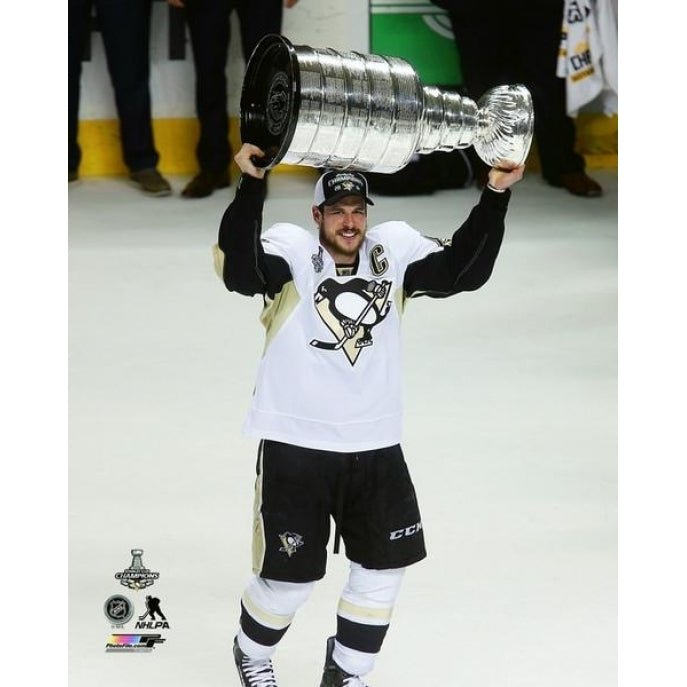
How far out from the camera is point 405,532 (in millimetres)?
3723

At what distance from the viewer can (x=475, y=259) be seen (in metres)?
3.65

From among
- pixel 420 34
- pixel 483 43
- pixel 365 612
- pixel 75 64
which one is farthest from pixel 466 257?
pixel 420 34

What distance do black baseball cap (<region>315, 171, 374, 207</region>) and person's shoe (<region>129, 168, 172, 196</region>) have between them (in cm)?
378

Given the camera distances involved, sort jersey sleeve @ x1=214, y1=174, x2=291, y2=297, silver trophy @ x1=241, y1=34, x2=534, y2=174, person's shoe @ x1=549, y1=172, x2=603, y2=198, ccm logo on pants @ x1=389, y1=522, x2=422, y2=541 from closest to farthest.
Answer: silver trophy @ x1=241, y1=34, x2=534, y2=174 → jersey sleeve @ x1=214, y1=174, x2=291, y2=297 → ccm logo on pants @ x1=389, y1=522, x2=422, y2=541 → person's shoe @ x1=549, y1=172, x2=603, y2=198

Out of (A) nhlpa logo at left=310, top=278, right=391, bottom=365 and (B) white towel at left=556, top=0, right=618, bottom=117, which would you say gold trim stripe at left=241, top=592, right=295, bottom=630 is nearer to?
(A) nhlpa logo at left=310, top=278, right=391, bottom=365


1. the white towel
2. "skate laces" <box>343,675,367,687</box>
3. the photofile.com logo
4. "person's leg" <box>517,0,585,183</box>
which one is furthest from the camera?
"person's leg" <box>517,0,585,183</box>

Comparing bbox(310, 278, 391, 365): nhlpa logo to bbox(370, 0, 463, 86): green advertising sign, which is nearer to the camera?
bbox(310, 278, 391, 365): nhlpa logo

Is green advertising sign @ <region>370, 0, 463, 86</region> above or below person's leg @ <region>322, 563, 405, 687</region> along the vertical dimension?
above

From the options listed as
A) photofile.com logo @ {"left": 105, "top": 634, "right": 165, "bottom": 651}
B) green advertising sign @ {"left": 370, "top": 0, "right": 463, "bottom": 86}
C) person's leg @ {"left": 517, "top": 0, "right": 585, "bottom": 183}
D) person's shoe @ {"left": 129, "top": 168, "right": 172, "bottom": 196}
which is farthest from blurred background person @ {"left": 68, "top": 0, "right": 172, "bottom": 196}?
photofile.com logo @ {"left": 105, "top": 634, "right": 165, "bottom": 651}

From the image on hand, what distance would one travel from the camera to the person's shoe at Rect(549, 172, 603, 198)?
7520 millimetres

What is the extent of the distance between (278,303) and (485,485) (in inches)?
60.8

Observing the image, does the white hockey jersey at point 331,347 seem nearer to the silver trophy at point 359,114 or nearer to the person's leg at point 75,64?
the silver trophy at point 359,114

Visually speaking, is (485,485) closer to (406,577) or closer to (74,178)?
(406,577)

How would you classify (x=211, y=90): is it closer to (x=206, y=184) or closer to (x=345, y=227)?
(x=206, y=184)
